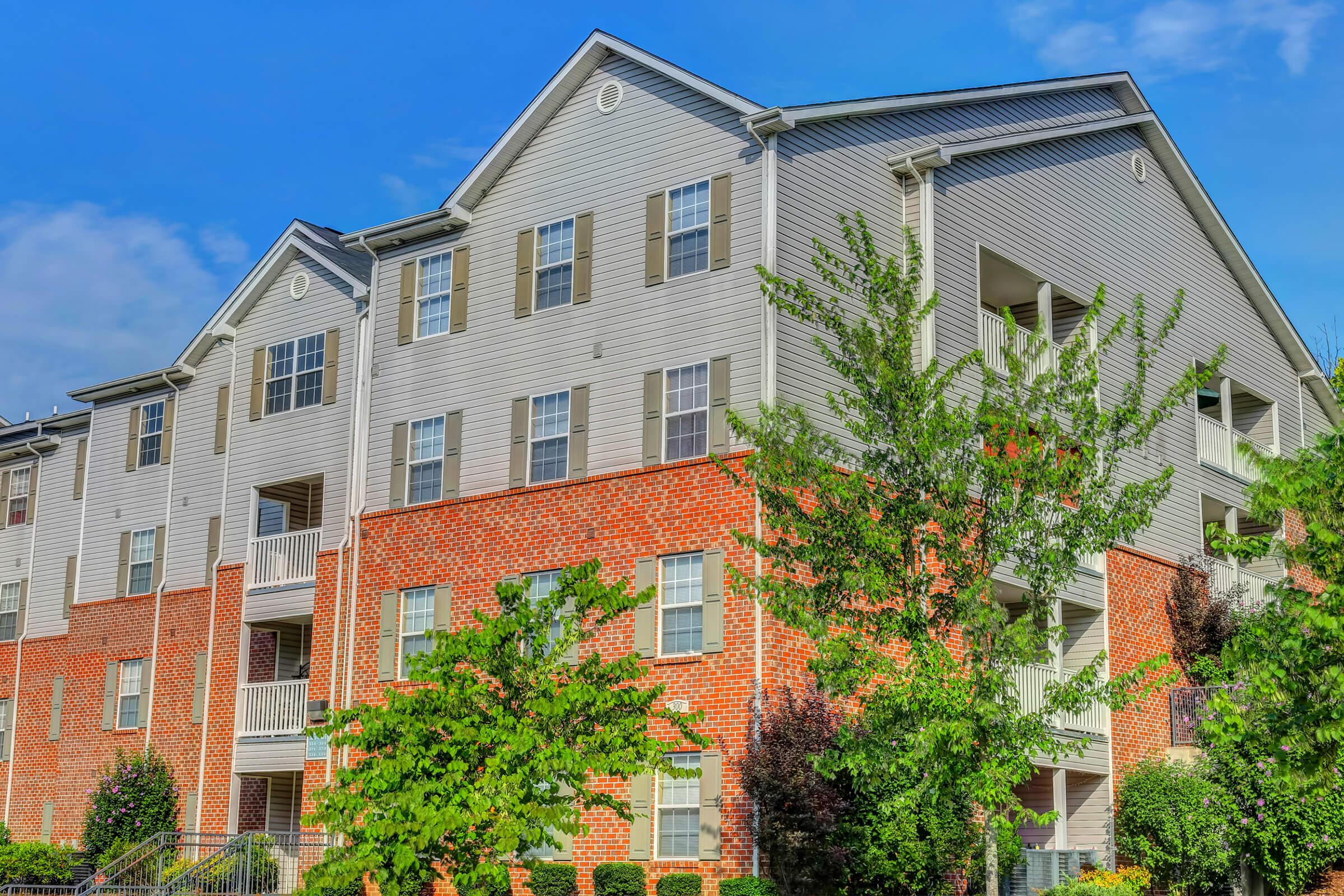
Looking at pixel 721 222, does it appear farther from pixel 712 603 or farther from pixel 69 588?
pixel 69 588

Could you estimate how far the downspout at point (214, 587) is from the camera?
111 ft

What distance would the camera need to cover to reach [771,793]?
902 inches

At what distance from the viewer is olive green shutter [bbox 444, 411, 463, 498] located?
29.7 m

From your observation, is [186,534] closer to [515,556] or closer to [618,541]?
[515,556]

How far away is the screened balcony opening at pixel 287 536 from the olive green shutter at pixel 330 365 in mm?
1762

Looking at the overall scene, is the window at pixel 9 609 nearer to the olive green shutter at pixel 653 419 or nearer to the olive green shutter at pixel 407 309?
the olive green shutter at pixel 407 309

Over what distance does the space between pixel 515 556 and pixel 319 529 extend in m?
6.30

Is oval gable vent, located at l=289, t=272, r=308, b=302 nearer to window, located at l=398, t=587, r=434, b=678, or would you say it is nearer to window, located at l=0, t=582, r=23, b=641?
window, located at l=398, t=587, r=434, b=678

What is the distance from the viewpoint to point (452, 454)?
29.9 metres

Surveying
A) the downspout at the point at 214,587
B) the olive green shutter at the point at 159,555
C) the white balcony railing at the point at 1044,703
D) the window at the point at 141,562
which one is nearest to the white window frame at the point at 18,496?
the window at the point at 141,562

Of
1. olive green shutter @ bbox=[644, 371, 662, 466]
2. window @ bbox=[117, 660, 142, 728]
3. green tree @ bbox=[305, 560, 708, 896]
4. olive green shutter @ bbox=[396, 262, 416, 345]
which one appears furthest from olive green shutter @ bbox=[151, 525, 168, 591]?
green tree @ bbox=[305, 560, 708, 896]

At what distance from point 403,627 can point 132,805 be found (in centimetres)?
924

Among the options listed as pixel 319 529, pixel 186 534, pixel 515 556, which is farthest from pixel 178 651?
pixel 515 556

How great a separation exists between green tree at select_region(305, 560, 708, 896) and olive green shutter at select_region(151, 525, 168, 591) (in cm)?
1879
